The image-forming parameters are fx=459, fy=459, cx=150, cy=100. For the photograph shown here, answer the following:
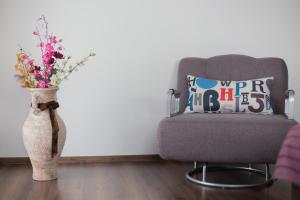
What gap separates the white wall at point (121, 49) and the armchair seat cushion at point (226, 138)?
3.16 feet

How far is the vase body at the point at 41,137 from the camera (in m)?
3.03

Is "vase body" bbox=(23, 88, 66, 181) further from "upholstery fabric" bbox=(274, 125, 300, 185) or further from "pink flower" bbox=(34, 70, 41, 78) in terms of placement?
"upholstery fabric" bbox=(274, 125, 300, 185)

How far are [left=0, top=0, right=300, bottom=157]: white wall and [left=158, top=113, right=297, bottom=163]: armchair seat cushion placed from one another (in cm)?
96

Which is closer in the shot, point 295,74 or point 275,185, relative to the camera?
point 275,185

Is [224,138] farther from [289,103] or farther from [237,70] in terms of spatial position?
[237,70]

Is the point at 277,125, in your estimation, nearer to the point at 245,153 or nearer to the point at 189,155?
the point at 245,153

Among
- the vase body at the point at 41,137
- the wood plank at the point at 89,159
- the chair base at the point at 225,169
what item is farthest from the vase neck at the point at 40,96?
the chair base at the point at 225,169

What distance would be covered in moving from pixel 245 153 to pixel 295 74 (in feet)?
5.02

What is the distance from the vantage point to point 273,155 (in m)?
2.80

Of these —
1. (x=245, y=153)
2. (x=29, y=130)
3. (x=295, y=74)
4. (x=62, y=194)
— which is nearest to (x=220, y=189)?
(x=245, y=153)

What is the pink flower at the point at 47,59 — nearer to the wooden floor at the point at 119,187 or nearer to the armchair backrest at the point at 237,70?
the wooden floor at the point at 119,187

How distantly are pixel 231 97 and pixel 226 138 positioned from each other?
53 centimetres

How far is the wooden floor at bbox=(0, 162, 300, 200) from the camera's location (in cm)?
268

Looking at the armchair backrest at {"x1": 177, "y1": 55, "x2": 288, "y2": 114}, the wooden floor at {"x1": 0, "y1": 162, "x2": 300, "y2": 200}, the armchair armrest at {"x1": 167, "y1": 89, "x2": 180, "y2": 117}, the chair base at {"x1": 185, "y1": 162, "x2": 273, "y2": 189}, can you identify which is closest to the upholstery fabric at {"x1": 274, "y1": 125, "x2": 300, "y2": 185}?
the wooden floor at {"x1": 0, "y1": 162, "x2": 300, "y2": 200}
